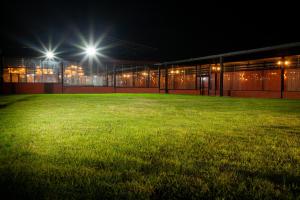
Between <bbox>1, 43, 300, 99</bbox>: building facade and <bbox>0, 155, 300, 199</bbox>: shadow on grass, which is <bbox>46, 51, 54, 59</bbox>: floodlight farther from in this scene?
<bbox>0, 155, 300, 199</bbox>: shadow on grass

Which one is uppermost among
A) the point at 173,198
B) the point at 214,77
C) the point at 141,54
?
the point at 141,54

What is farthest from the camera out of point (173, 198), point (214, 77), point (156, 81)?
point (156, 81)

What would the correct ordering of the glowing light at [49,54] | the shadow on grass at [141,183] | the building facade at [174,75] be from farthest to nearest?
the glowing light at [49,54]
the building facade at [174,75]
the shadow on grass at [141,183]

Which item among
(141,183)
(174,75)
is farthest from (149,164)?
(174,75)

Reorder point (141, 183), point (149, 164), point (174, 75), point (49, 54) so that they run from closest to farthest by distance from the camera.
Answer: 1. point (141, 183)
2. point (149, 164)
3. point (49, 54)
4. point (174, 75)

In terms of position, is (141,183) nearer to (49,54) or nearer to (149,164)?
(149,164)

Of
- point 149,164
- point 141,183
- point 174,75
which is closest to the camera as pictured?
point 141,183

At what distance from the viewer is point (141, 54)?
3869 centimetres

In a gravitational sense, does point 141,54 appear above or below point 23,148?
above

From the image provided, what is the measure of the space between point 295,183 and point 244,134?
275 centimetres

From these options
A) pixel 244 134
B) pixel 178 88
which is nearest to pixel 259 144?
pixel 244 134

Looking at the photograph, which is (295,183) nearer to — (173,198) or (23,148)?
(173,198)

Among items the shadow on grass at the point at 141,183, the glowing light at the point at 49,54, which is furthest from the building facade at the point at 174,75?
the shadow on grass at the point at 141,183

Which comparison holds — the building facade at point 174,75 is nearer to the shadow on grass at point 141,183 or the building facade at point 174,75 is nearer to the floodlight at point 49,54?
the floodlight at point 49,54
